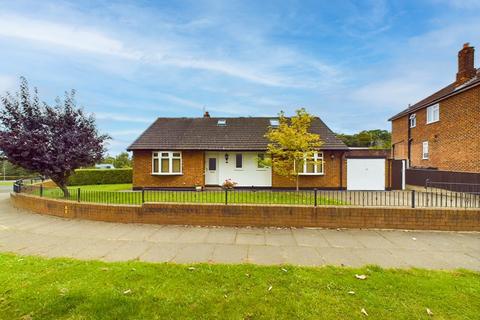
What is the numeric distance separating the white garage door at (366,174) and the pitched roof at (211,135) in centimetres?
132

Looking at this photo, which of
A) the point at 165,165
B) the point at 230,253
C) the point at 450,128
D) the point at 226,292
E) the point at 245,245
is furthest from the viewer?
the point at 450,128

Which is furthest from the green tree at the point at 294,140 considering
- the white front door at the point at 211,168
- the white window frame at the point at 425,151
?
the white window frame at the point at 425,151

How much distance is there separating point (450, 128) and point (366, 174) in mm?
7449

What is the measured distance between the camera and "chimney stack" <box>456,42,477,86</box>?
1698 cm

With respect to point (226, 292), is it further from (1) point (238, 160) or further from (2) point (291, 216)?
(1) point (238, 160)

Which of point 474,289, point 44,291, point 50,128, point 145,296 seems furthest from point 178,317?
point 50,128

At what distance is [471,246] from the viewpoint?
6.02 meters

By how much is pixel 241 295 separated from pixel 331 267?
2.02 meters

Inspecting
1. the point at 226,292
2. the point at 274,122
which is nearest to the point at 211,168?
the point at 274,122

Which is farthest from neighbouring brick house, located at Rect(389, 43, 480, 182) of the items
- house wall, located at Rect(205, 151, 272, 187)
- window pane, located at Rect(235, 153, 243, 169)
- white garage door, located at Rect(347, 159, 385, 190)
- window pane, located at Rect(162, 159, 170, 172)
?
window pane, located at Rect(162, 159, 170, 172)

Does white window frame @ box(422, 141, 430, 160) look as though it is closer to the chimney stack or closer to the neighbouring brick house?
the neighbouring brick house

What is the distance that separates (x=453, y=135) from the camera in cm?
1627

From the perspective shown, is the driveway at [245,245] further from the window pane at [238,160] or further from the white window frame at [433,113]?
the white window frame at [433,113]

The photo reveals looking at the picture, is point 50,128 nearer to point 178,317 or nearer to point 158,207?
point 158,207
